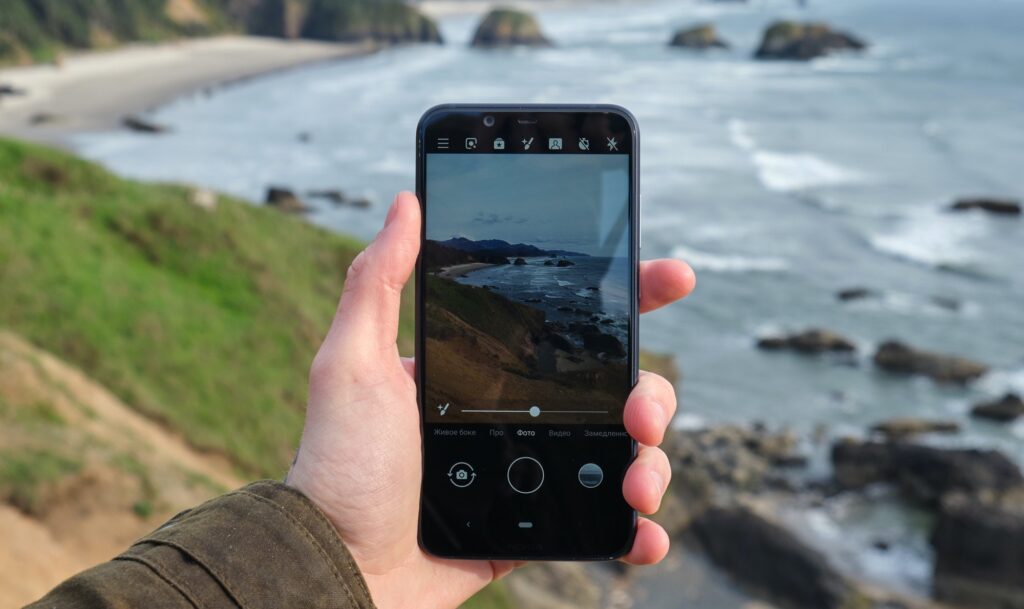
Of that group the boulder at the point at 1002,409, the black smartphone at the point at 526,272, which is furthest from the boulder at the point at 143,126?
the black smartphone at the point at 526,272

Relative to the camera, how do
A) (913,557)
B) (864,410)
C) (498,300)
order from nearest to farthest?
(498,300)
(913,557)
(864,410)

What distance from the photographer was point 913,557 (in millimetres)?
15695

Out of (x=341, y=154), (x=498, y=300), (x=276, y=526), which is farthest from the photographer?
(x=341, y=154)

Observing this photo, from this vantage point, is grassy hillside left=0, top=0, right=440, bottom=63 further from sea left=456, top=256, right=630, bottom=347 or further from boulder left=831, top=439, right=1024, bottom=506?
sea left=456, top=256, right=630, bottom=347

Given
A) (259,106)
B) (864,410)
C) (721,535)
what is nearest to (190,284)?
(721,535)

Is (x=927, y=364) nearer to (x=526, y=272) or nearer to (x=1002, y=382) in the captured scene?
(x=1002, y=382)

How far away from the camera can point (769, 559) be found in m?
14.2

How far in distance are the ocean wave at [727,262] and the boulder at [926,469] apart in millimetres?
11568

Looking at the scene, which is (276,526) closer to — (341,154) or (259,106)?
(341,154)

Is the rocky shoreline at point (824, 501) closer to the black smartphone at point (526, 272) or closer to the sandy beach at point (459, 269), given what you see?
the black smartphone at point (526, 272)

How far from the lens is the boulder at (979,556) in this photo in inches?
546

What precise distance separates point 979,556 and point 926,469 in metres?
4.16

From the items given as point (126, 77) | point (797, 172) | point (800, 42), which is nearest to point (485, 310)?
point (797, 172)

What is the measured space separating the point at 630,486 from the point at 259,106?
184 ft
